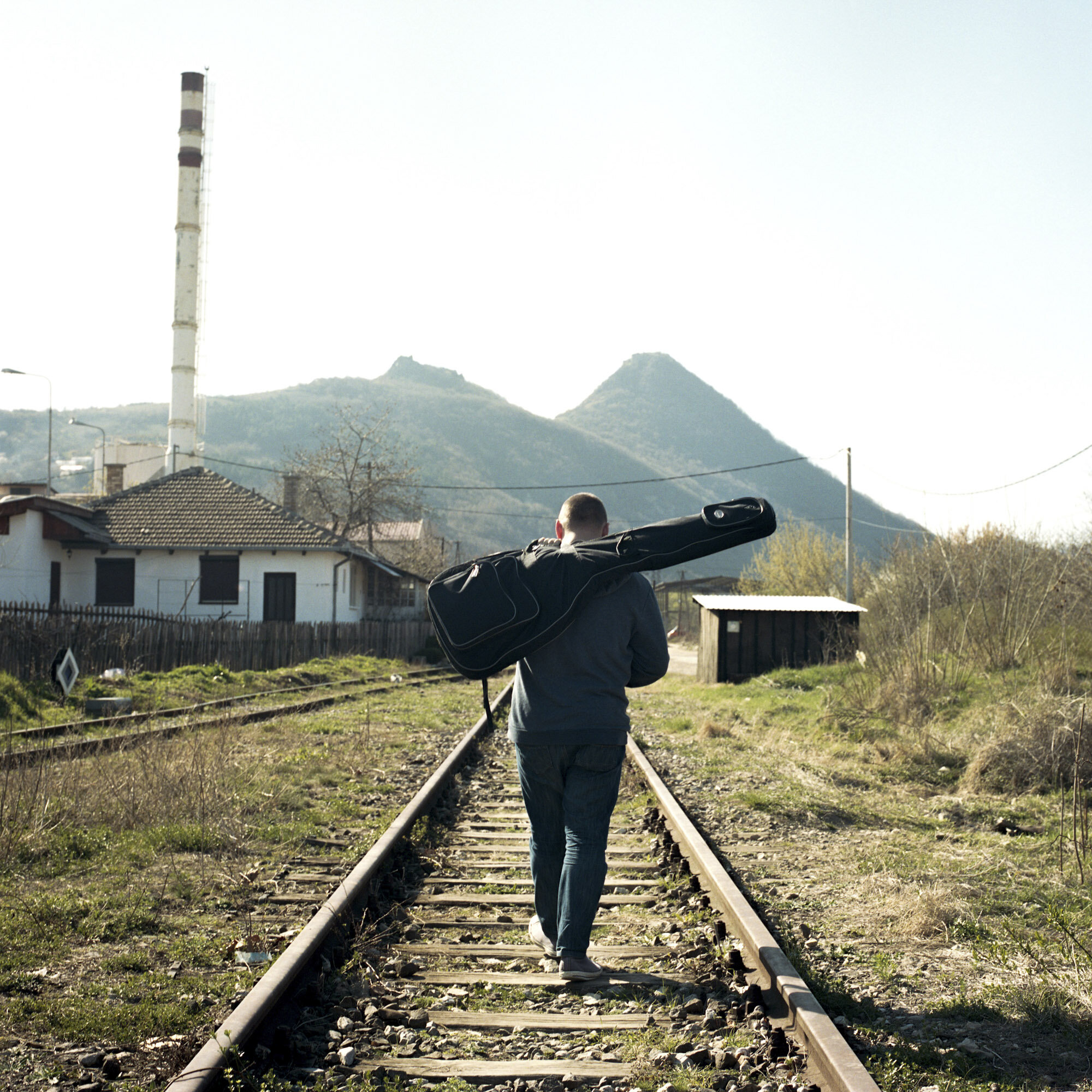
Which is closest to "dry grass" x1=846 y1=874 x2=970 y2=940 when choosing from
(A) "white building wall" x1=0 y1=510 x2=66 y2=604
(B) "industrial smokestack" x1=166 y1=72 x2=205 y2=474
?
(A) "white building wall" x1=0 y1=510 x2=66 y2=604

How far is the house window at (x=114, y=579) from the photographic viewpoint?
3309 centimetres

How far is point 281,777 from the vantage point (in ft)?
30.5

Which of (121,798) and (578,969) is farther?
(121,798)

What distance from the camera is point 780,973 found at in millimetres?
3877

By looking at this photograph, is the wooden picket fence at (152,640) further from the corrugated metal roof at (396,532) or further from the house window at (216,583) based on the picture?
the corrugated metal roof at (396,532)

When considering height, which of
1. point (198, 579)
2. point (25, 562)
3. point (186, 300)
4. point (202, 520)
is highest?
point (186, 300)

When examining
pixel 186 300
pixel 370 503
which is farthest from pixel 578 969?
pixel 370 503

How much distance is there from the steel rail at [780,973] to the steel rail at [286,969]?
182cm

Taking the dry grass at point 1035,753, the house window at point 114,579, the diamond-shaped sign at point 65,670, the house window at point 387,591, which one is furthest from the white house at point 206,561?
the dry grass at point 1035,753

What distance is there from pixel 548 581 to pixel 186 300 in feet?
144

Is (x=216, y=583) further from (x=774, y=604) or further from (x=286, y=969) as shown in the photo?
(x=286, y=969)

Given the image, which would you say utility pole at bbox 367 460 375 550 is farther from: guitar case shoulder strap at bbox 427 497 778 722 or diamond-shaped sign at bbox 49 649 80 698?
guitar case shoulder strap at bbox 427 497 778 722

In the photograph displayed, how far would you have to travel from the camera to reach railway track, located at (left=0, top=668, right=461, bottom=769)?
9.49 meters

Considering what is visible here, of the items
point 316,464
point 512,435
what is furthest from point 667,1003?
point 512,435
